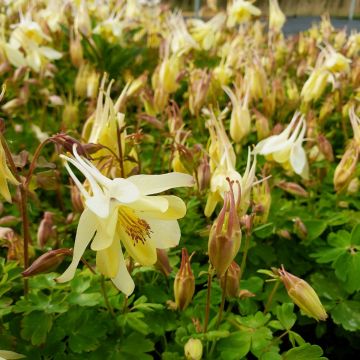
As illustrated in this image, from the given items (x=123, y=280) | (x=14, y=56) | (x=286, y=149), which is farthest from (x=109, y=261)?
(x=14, y=56)

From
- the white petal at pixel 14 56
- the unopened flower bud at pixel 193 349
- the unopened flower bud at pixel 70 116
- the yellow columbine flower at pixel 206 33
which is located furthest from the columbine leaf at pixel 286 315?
the yellow columbine flower at pixel 206 33

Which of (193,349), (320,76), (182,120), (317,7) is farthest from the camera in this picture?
(317,7)

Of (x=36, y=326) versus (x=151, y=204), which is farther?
(x=36, y=326)

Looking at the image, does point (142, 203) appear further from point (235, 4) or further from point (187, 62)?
point (235, 4)

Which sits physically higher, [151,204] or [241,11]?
[151,204]

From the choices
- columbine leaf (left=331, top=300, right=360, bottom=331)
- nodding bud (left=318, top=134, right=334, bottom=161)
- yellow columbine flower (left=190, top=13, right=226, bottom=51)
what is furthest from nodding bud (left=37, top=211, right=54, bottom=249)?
yellow columbine flower (left=190, top=13, right=226, bottom=51)

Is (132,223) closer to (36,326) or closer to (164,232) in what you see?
(164,232)

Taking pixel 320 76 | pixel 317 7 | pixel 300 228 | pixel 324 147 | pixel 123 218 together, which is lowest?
pixel 317 7

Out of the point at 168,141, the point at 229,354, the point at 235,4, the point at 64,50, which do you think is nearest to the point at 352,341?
the point at 229,354
